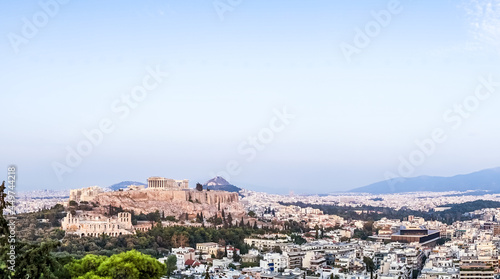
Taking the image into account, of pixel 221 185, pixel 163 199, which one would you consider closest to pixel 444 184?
pixel 221 185

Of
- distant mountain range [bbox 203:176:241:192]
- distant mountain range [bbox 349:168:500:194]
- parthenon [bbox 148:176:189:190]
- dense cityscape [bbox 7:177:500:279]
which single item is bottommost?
dense cityscape [bbox 7:177:500:279]

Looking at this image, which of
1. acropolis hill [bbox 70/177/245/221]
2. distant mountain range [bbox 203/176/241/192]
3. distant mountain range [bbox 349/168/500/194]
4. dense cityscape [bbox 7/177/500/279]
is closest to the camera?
dense cityscape [bbox 7/177/500/279]

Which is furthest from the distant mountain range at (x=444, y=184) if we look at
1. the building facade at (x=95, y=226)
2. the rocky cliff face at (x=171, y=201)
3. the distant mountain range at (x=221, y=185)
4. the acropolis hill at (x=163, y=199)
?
the building facade at (x=95, y=226)

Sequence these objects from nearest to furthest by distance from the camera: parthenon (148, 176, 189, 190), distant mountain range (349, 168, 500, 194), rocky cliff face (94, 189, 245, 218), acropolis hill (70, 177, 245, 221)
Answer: acropolis hill (70, 177, 245, 221), rocky cliff face (94, 189, 245, 218), parthenon (148, 176, 189, 190), distant mountain range (349, 168, 500, 194)

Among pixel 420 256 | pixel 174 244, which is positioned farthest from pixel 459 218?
pixel 174 244

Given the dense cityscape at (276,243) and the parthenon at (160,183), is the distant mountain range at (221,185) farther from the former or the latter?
the parthenon at (160,183)

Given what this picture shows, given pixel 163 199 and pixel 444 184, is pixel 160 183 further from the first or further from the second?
pixel 444 184

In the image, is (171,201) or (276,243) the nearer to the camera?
(276,243)

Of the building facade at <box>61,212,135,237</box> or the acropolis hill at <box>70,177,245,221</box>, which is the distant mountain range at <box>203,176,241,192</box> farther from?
the building facade at <box>61,212,135,237</box>

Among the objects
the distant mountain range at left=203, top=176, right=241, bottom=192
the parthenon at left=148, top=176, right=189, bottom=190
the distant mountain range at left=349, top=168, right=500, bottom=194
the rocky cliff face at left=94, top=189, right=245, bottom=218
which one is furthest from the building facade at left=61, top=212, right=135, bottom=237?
the distant mountain range at left=349, top=168, right=500, bottom=194
